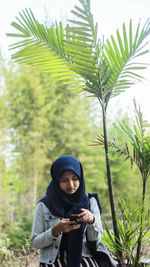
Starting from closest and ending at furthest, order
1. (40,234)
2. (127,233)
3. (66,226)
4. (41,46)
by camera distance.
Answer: (66,226) < (40,234) < (127,233) < (41,46)

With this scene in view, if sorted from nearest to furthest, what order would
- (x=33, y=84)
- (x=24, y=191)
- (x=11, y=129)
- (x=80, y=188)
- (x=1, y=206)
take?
1. (x=80, y=188)
2. (x=1, y=206)
3. (x=33, y=84)
4. (x=11, y=129)
5. (x=24, y=191)

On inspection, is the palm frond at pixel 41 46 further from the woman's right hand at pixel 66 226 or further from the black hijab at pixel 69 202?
the woman's right hand at pixel 66 226

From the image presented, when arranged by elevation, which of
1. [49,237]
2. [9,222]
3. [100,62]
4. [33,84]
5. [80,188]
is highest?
[33,84]

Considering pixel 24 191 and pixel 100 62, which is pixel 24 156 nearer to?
pixel 24 191

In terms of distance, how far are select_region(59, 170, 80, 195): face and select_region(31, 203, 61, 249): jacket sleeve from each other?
0.56 feet

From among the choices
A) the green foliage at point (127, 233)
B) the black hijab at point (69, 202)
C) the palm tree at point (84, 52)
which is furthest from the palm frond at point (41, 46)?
the green foliage at point (127, 233)

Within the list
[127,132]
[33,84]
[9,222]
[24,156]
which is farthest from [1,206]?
[127,132]

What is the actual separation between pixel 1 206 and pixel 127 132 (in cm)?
380

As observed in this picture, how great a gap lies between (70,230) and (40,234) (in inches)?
6.2

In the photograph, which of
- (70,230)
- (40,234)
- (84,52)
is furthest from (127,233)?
(84,52)

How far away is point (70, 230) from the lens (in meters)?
1.37

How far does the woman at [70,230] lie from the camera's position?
1374mm

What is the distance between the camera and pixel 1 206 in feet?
16.4

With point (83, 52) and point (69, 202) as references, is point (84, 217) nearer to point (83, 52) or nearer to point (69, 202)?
point (69, 202)
